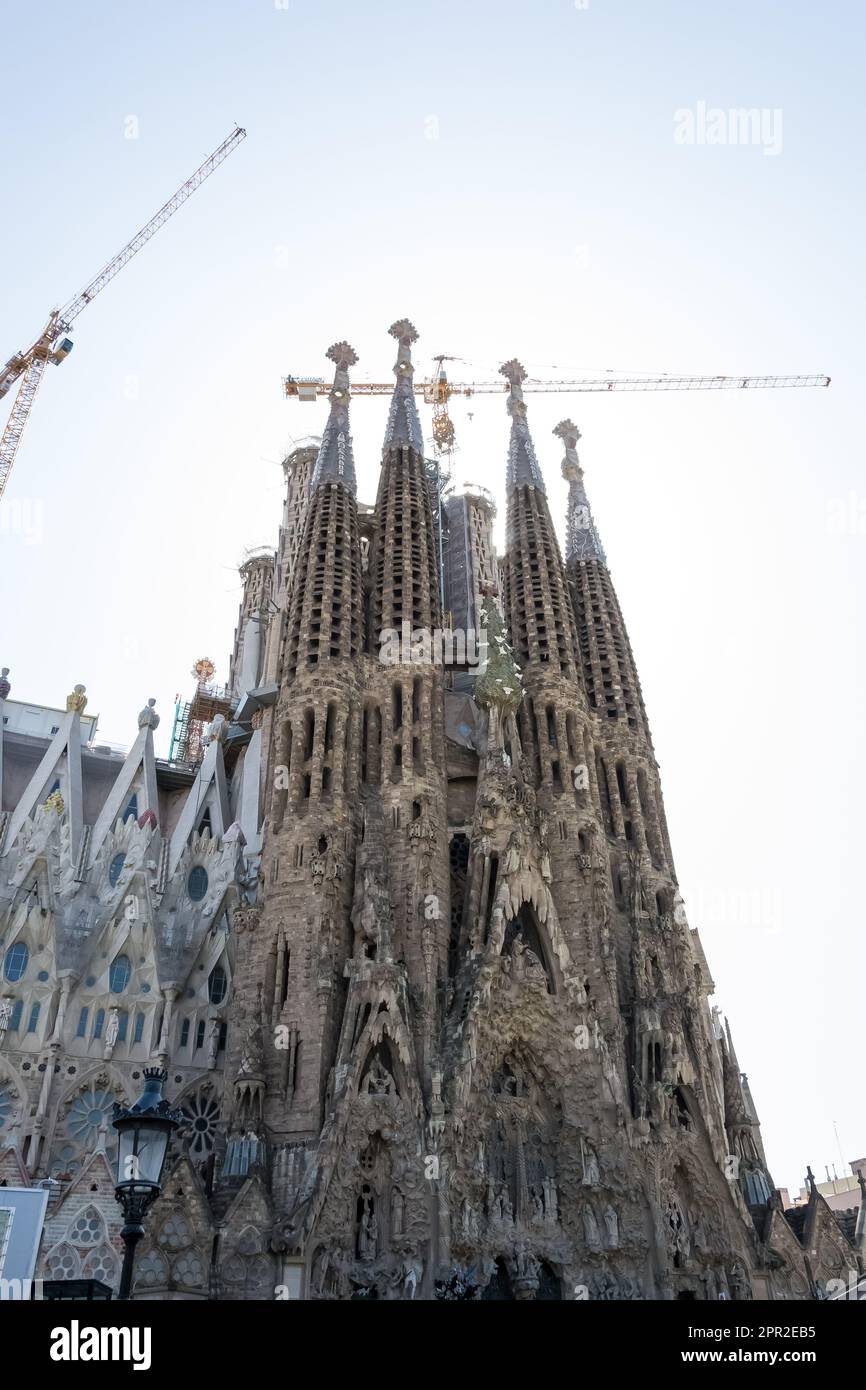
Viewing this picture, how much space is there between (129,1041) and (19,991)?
130 inches

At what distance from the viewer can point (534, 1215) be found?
25.9m

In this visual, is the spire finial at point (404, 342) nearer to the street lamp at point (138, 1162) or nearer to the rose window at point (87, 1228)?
the rose window at point (87, 1228)

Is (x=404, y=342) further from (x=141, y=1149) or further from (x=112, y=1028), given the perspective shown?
(x=141, y=1149)

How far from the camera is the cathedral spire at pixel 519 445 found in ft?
144

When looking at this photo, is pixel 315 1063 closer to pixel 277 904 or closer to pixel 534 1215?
pixel 277 904

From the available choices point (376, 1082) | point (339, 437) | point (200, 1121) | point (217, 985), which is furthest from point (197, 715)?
point (376, 1082)

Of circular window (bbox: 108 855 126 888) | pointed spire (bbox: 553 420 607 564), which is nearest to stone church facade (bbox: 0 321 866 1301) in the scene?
circular window (bbox: 108 855 126 888)

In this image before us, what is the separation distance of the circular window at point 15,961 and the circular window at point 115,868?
11.9ft

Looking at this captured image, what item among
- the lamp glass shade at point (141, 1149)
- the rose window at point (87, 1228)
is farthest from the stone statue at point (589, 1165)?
the lamp glass shade at point (141, 1149)

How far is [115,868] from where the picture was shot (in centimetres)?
3406

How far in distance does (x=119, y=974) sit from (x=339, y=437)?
20.8 metres

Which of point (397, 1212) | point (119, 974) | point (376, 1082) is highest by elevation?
point (119, 974)

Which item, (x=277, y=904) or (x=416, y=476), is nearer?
(x=277, y=904)
